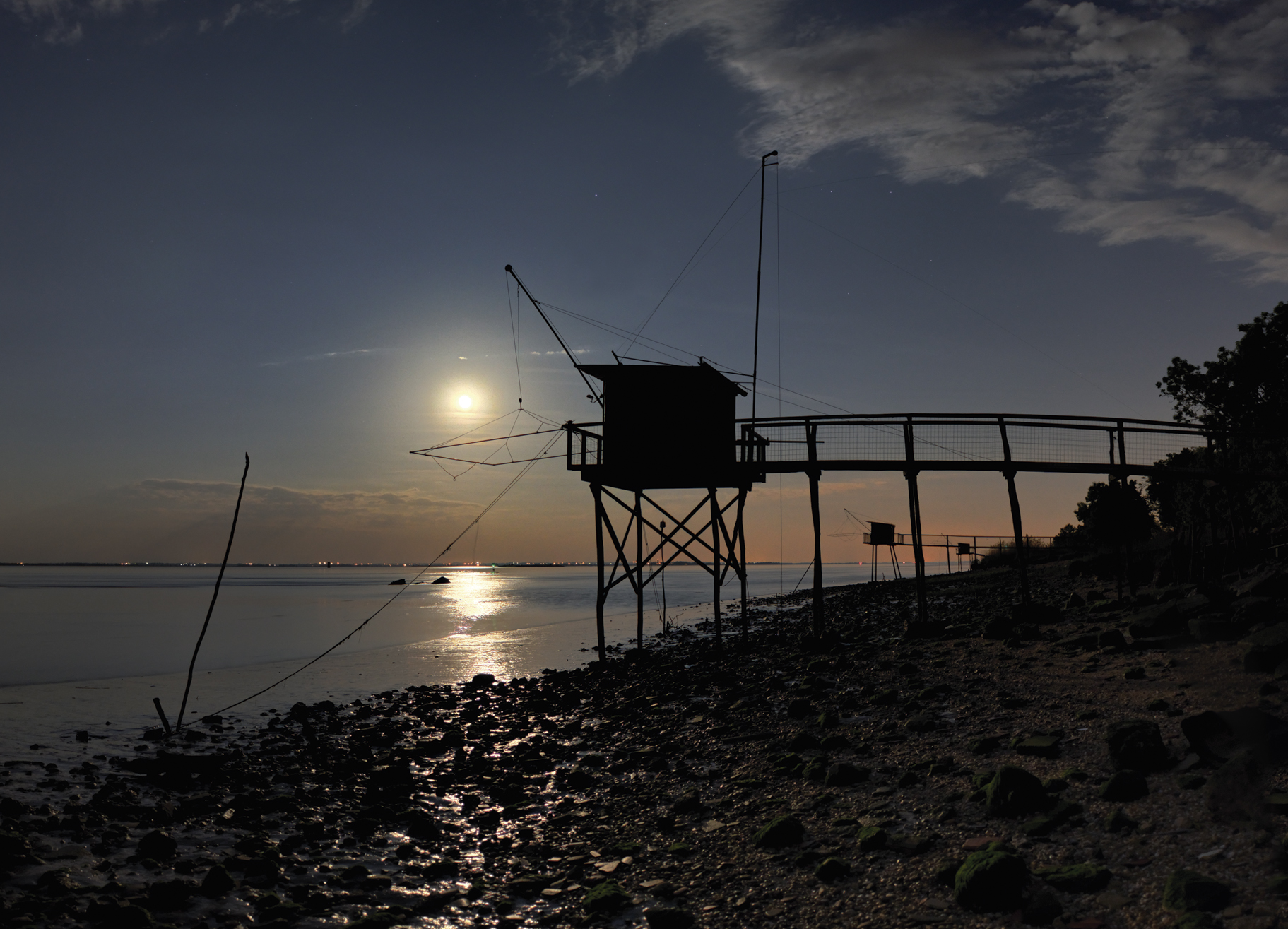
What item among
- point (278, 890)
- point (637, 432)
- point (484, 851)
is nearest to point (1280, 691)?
point (484, 851)

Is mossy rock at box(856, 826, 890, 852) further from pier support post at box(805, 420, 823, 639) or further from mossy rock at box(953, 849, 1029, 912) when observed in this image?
pier support post at box(805, 420, 823, 639)

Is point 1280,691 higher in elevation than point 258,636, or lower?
higher

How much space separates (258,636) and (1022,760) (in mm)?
44813

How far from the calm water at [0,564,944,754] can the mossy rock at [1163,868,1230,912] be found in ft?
64.3

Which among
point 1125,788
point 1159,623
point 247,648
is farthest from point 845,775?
point 247,648

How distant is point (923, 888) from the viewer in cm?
736

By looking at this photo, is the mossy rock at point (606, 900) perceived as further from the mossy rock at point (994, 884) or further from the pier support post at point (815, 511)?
the pier support post at point (815, 511)

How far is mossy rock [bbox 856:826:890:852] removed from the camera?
27.1 feet

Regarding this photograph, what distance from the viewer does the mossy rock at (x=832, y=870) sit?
7.88 meters

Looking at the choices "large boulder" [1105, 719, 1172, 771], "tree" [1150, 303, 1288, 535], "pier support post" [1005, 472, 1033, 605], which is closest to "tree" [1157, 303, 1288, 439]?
"tree" [1150, 303, 1288, 535]

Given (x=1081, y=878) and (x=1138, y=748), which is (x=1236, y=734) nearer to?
(x=1138, y=748)

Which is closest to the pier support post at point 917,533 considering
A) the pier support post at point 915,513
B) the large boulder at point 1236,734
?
the pier support post at point 915,513

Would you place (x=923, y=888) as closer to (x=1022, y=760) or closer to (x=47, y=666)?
(x=1022, y=760)

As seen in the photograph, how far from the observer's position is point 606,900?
7973mm
